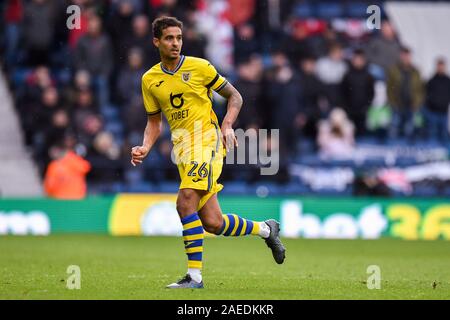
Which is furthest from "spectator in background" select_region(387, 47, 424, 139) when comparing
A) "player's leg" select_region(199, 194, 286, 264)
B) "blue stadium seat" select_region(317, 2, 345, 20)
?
"player's leg" select_region(199, 194, 286, 264)

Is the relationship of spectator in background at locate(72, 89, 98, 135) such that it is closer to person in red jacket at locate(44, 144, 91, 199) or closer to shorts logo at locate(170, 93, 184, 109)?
person in red jacket at locate(44, 144, 91, 199)

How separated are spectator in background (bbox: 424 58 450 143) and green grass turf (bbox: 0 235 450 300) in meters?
Answer: 4.47

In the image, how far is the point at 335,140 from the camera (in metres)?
20.1

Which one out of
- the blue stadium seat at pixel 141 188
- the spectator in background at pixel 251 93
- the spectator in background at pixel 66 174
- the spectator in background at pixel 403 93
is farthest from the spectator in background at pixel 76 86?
the spectator in background at pixel 403 93

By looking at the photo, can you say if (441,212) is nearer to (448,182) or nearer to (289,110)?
(448,182)

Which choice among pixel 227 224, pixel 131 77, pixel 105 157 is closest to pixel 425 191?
pixel 131 77

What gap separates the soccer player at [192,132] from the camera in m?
9.29

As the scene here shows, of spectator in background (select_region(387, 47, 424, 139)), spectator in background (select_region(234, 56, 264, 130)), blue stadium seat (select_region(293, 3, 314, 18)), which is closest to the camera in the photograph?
spectator in background (select_region(234, 56, 264, 130))

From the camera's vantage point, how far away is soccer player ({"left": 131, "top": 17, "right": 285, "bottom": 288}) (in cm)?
929

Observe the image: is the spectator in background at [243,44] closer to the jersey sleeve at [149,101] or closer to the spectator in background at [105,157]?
the spectator in background at [105,157]

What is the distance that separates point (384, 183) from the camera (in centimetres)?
1923

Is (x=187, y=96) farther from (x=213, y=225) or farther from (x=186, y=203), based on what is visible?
(x=213, y=225)

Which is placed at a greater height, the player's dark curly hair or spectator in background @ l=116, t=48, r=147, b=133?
the player's dark curly hair

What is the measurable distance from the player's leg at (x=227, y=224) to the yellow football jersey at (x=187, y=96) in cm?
60
